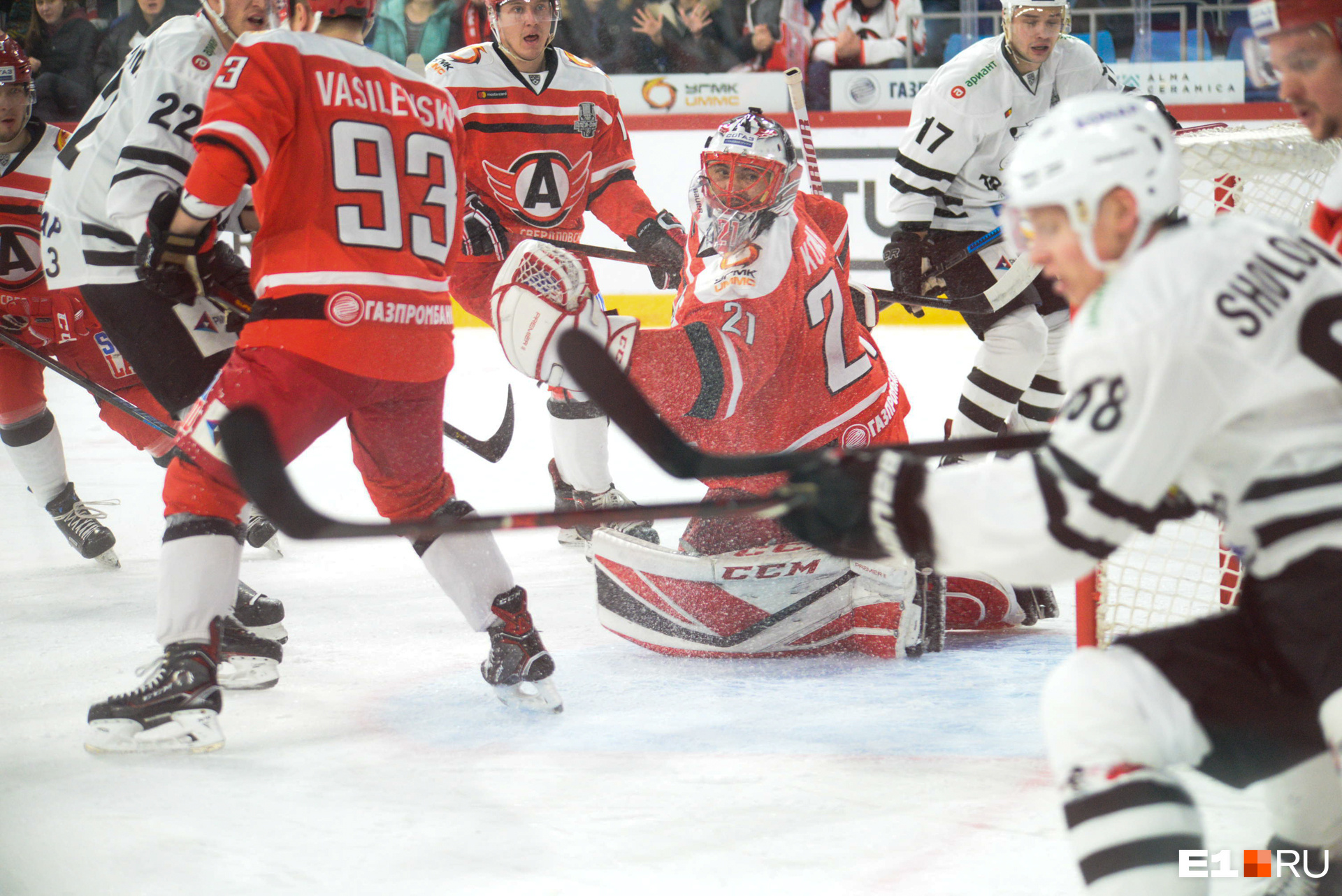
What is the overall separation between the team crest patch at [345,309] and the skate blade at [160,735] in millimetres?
662

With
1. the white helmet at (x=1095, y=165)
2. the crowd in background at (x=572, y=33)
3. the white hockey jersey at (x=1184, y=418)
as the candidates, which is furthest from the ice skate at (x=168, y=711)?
the crowd in background at (x=572, y=33)

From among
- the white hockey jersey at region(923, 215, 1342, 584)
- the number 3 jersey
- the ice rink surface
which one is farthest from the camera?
the number 3 jersey

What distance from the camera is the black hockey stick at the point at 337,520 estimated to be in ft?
4.48

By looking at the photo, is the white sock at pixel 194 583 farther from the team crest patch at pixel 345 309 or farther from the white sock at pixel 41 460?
the white sock at pixel 41 460

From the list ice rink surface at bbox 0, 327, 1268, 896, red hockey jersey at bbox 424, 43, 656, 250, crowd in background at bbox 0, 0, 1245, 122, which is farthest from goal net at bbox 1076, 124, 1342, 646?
crowd in background at bbox 0, 0, 1245, 122

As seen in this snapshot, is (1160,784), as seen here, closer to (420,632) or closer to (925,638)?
(925,638)

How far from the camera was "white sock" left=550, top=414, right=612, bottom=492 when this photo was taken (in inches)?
143

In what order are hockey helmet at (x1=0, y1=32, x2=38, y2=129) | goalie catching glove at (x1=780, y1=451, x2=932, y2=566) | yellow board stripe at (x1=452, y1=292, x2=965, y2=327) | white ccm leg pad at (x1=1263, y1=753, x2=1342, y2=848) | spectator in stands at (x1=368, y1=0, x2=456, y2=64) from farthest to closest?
spectator in stands at (x1=368, y1=0, x2=456, y2=64) < yellow board stripe at (x1=452, y1=292, x2=965, y2=327) < hockey helmet at (x1=0, y1=32, x2=38, y2=129) < white ccm leg pad at (x1=1263, y1=753, x2=1342, y2=848) < goalie catching glove at (x1=780, y1=451, x2=932, y2=566)

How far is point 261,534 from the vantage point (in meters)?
3.58

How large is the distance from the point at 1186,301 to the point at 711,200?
5.68 ft

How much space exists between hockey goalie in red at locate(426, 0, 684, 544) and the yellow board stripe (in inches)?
109

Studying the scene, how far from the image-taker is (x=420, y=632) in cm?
296

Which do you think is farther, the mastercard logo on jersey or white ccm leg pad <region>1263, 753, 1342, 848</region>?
the mastercard logo on jersey

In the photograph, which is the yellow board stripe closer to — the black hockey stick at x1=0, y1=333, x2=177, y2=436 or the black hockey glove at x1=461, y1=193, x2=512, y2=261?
the black hockey glove at x1=461, y1=193, x2=512, y2=261
